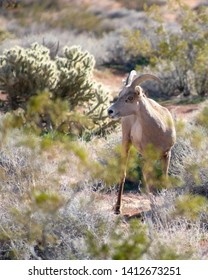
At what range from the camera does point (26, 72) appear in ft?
51.6

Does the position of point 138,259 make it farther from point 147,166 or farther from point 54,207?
point 147,166

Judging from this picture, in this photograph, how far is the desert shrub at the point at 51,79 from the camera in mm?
15562

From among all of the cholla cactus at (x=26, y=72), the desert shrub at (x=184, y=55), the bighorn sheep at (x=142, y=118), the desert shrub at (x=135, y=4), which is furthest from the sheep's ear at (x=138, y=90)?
the desert shrub at (x=135, y=4)

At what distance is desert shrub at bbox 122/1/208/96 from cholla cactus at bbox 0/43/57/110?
5.90 m

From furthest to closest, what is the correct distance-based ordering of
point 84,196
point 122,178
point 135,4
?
point 135,4
point 122,178
point 84,196

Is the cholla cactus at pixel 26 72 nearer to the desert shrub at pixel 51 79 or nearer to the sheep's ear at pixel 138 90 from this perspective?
the desert shrub at pixel 51 79

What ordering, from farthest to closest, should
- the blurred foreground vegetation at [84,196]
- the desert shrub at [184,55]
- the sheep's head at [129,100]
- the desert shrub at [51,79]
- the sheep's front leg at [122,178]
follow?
1. the desert shrub at [184,55]
2. the desert shrub at [51,79]
3. the sheep's front leg at [122,178]
4. the sheep's head at [129,100]
5. the blurred foreground vegetation at [84,196]

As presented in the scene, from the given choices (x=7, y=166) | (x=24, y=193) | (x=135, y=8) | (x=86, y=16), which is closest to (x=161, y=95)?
(x=7, y=166)

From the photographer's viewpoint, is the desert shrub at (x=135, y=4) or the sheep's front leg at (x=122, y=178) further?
the desert shrub at (x=135, y=4)

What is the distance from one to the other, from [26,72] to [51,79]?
1.93 feet

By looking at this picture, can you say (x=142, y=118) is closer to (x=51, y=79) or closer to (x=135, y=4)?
(x=51, y=79)

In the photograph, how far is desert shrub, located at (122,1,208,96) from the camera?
67.5 ft

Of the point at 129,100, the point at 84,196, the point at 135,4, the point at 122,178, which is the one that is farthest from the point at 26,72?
the point at 135,4

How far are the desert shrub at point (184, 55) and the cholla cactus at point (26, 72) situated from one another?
5904mm
